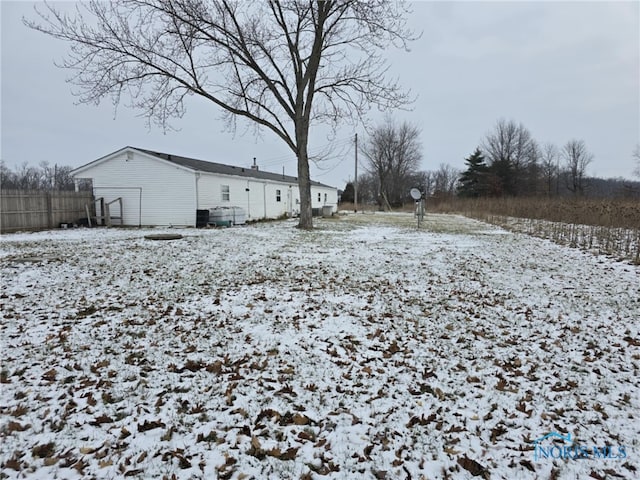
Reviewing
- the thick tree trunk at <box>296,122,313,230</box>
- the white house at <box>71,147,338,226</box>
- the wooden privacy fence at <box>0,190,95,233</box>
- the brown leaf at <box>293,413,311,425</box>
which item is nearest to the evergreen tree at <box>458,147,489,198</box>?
the thick tree trunk at <box>296,122,313,230</box>

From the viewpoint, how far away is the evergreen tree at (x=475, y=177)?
4447 cm

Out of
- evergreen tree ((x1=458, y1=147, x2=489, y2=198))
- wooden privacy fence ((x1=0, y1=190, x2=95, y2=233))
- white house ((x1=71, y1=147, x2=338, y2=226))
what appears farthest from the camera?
evergreen tree ((x1=458, y1=147, x2=489, y2=198))

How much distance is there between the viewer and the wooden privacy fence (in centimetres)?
1456

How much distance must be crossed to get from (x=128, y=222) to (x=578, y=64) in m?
23.7

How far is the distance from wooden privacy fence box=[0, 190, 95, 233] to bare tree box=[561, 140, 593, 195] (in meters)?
55.2

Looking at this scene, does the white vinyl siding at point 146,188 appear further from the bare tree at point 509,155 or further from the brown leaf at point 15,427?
the bare tree at point 509,155

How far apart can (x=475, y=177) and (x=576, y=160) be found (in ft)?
50.8

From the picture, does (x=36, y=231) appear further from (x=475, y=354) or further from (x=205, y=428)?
(x=475, y=354)

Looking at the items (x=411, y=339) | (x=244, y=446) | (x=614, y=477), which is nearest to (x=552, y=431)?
(x=614, y=477)

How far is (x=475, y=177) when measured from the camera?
45688mm

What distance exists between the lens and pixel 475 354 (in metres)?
3.67

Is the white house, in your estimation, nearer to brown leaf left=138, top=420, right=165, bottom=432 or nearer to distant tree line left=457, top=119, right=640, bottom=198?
brown leaf left=138, top=420, right=165, bottom=432

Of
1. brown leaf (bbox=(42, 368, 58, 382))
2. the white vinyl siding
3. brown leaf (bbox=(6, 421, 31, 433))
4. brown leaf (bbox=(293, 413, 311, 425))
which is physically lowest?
brown leaf (bbox=(293, 413, 311, 425))

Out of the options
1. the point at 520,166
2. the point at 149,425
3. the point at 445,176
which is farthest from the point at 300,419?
the point at 445,176
